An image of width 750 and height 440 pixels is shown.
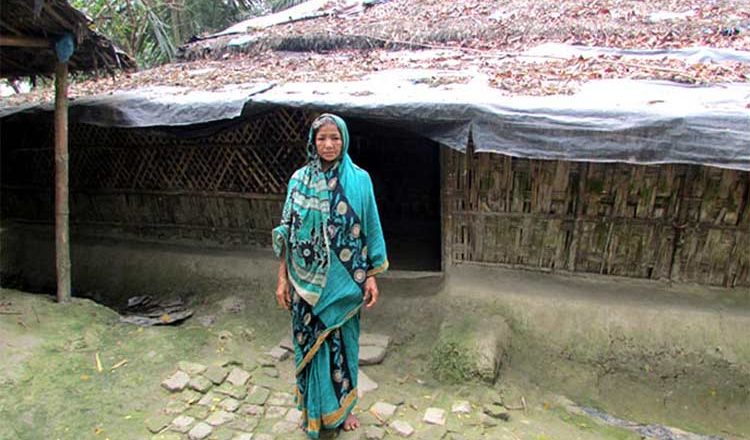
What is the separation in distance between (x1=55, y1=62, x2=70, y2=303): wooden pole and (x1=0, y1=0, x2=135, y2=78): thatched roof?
283mm

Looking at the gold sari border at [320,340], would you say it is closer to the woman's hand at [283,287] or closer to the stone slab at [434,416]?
the woman's hand at [283,287]

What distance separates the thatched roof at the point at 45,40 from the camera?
4125 mm

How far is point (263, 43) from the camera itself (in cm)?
691

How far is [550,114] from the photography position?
3303 millimetres

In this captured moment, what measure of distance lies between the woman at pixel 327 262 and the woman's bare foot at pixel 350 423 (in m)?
0.12

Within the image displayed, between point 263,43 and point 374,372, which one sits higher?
point 263,43

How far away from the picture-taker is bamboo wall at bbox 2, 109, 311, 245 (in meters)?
4.87

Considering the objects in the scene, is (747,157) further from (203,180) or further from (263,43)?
(263,43)

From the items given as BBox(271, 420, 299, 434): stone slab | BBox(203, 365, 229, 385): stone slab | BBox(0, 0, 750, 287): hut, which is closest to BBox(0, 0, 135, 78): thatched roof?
BBox(0, 0, 750, 287): hut

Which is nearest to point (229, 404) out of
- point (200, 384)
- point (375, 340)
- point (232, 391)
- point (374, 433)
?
point (232, 391)

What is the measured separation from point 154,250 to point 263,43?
3.11 meters

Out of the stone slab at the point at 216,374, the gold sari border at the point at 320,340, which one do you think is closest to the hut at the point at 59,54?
the stone slab at the point at 216,374

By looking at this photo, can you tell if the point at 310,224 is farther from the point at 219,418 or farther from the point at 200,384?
the point at 200,384

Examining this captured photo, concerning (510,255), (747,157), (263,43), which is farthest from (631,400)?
(263,43)
